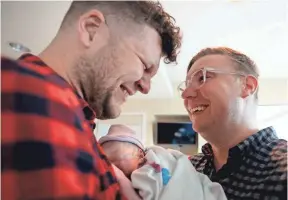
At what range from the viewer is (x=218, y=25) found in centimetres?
300

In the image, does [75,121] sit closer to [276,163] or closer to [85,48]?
[85,48]

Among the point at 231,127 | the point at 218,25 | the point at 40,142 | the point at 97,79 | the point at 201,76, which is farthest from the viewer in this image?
the point at 218,25

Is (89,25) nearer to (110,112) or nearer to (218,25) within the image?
(110,112)

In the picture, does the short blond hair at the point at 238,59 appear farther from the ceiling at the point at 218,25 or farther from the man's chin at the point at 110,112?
the ceiling at the point at 218,25

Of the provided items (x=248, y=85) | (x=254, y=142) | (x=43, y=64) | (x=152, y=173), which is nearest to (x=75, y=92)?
(x=43, y=64)

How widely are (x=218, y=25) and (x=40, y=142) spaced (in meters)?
2.68

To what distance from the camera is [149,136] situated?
15.6 feet

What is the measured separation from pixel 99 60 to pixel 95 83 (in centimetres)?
5

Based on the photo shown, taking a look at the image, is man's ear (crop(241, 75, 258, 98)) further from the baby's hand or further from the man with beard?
the baby's hand

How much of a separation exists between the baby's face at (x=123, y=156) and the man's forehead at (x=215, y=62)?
1.43 ft

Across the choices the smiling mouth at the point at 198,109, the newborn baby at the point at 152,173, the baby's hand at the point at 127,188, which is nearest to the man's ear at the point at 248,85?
the smiling mouth at the point at 198,109

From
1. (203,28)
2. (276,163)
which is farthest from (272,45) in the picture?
(276,163)

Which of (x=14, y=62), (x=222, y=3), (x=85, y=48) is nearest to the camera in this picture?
(x=14, y=62)

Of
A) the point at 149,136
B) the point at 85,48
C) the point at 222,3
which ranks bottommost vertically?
the point at 149,136
